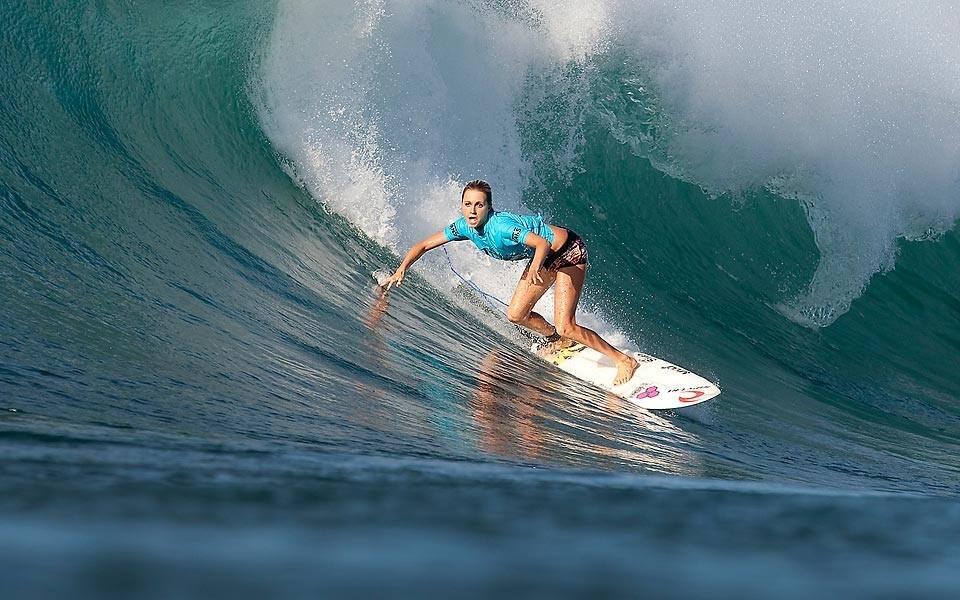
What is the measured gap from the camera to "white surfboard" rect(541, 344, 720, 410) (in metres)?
6.61

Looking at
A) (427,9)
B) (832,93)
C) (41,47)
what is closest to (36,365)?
(41,47)

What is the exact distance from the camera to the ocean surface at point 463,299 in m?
1.51

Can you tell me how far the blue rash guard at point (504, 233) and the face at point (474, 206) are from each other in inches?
3.8

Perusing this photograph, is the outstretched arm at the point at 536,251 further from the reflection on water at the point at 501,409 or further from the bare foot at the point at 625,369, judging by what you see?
the bare foot at the point at 625,369

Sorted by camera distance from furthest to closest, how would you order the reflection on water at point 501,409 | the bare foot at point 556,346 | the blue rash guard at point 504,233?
the bare foot at point 556,346
the blue rash guard at point 504,233
the reflection on water at point 501,409

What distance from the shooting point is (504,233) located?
6359 millimetres

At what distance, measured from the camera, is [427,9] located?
11750 millimetres

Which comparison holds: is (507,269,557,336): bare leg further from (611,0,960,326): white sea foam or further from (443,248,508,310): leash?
(611,0,960,326): white sea foam

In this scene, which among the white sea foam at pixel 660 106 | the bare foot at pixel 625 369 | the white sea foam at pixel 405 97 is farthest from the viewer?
the white sea foam at pixel 660 106

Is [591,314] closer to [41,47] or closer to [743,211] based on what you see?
[743,211]

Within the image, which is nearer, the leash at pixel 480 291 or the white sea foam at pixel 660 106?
the leash at pixel 480 291

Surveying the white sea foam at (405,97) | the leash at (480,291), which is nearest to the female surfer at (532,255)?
the leash at (480,291)

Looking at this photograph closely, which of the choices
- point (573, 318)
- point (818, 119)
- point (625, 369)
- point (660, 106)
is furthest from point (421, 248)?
point (818, 119)

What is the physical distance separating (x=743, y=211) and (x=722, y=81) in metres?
1.98
